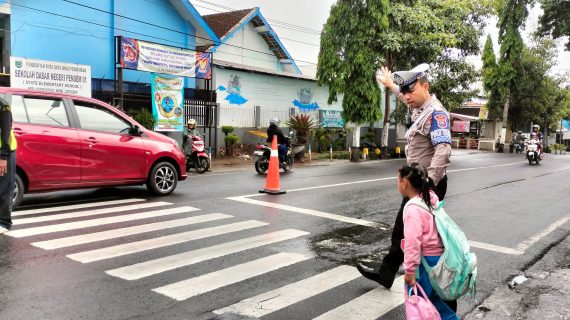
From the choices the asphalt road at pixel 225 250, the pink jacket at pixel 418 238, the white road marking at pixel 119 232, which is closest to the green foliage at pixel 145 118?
the asphalt road at pixel 225 250

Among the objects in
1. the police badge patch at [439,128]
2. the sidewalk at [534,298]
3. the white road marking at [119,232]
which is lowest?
the sidewalk at [534,298]

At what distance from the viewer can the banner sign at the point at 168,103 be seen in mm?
17250

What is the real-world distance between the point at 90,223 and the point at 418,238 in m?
5.00

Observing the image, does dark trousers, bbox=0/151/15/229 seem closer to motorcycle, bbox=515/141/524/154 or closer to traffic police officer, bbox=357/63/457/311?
traffic police officer, bbox=357/63/457/311

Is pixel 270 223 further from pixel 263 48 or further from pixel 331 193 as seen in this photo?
pixel 263 48

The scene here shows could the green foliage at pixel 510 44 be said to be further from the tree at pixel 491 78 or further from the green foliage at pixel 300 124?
the green foliage at pixel 300 124

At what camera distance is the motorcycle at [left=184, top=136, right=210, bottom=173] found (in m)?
14.2

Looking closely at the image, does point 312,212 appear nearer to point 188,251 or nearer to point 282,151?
point 188,251

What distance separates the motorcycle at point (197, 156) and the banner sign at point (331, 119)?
13047mm

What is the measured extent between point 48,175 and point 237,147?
13.7 m

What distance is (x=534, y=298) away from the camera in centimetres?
446

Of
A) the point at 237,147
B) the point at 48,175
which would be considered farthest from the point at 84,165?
the point at 237,147

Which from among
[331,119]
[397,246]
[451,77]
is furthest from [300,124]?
[397,246]

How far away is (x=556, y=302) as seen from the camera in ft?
14.4
